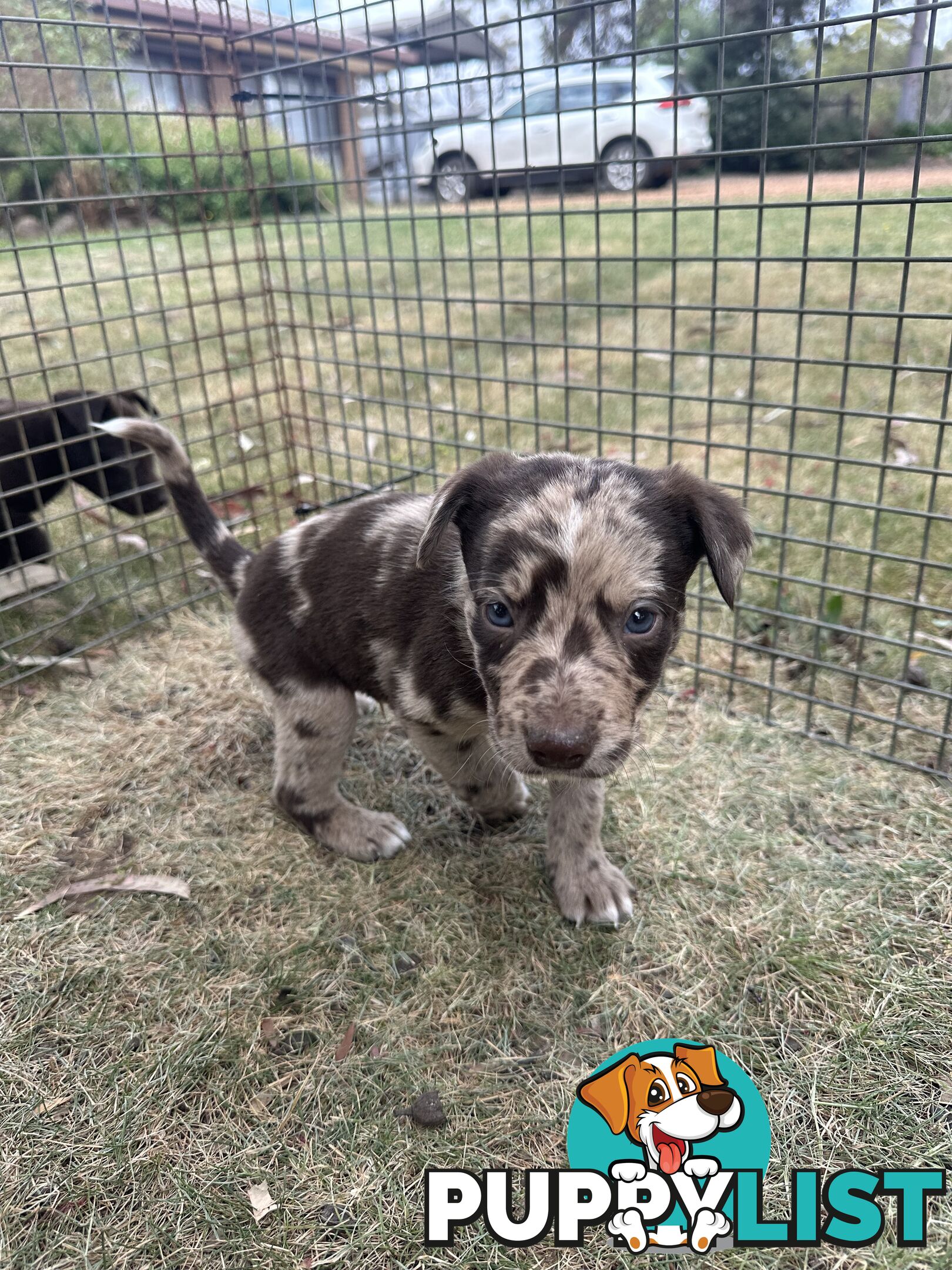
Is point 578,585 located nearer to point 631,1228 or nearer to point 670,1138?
point 670,1138

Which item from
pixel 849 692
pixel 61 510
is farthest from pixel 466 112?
pixel 61 510

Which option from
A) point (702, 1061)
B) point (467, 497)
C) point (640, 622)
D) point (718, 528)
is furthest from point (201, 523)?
point (702, 1061)

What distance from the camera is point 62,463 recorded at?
4.22 meters

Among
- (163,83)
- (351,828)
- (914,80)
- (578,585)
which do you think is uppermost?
(163,83)

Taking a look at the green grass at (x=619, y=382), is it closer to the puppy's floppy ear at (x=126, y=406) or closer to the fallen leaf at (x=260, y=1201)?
the puppy's floppy ear at (x=126, y=406)

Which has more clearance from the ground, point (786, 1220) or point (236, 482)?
point (236, 482)

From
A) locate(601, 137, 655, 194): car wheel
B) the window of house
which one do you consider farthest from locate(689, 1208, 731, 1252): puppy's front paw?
the window of house

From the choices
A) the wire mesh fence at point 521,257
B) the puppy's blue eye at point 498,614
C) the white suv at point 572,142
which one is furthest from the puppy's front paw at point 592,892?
the white suv at point 572,142

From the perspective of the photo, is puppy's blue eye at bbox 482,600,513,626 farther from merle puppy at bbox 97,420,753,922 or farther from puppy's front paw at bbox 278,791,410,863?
puppy's front paw at bbox 278,791,410,863

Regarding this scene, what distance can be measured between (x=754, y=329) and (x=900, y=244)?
1.88 feet

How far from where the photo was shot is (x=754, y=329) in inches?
127

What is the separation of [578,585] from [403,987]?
1.27 metres

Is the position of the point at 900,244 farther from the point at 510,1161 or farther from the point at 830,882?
the point at 510,1161

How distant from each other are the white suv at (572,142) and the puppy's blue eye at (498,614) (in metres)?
1.64
